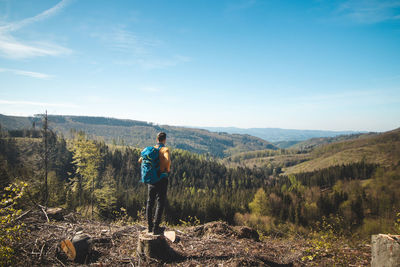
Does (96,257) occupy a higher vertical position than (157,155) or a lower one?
lower

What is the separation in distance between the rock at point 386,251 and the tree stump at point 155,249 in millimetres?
5999

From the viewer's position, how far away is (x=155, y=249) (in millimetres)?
6793

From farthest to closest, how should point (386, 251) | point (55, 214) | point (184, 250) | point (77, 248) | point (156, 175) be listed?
1. point (55, 214)
2. point (184, 250)
3. point (156, 175)
4. point (77, 248)
5. point (386, 251)

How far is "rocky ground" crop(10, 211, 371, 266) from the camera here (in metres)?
6.70

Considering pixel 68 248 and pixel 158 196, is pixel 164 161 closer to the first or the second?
pixel 158 196

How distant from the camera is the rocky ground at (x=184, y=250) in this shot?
22.0ft

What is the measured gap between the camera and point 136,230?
9.44 metres

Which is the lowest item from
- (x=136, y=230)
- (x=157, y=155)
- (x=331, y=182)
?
(x=331, y=182)

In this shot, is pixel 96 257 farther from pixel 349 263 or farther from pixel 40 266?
pixel 349 263

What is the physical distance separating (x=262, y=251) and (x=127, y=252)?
17.3ft

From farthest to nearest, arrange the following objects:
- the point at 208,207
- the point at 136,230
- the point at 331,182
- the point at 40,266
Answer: the point at 331,182, the point at 208,207, the point at 136,230, the point at 40,266

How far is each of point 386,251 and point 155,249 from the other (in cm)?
671

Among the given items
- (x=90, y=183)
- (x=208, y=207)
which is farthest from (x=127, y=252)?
(x=208, y=207)

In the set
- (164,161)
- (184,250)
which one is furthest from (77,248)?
(164,161)
